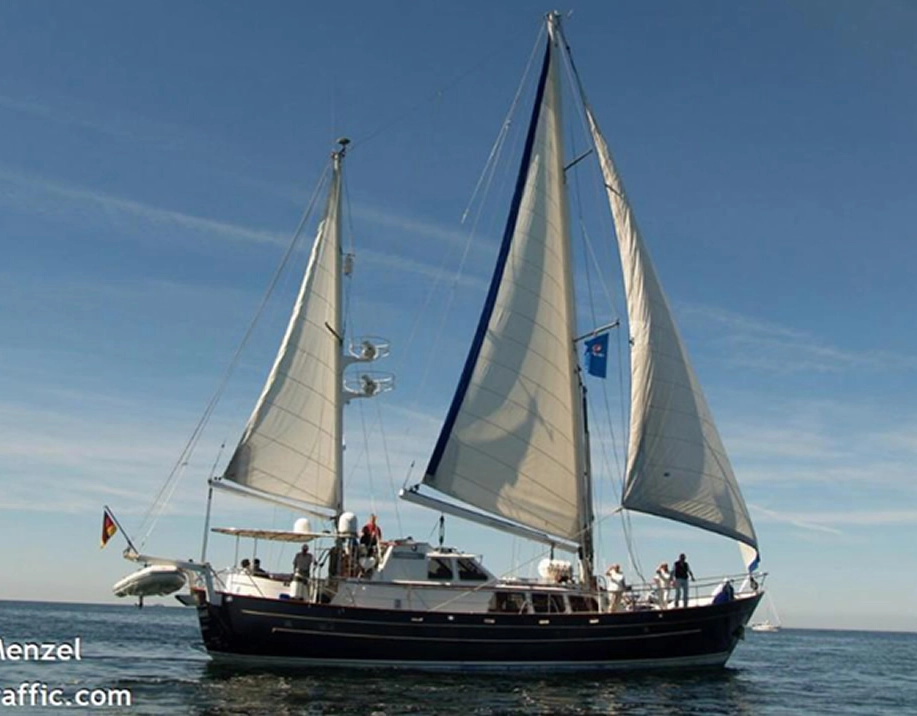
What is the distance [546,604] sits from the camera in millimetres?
28969

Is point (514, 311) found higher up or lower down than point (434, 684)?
higher up

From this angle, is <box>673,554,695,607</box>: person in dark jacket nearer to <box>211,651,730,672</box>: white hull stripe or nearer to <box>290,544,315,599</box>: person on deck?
<box>211,651,730,672</box>: white hull stripe

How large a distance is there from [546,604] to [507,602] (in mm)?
1252

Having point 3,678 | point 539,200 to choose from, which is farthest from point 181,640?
point 539,200

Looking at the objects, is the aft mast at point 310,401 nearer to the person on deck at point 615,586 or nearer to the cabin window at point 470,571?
the cabin window at point 470,571

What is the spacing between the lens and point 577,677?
27.9 metres

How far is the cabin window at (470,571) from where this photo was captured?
2895 cm

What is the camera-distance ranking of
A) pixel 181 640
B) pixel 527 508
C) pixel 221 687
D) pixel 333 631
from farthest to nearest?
pixel 181 640
pixel 527 508
pixel 333 631
pixel 221 687

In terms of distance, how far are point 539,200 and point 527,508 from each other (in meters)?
9.86

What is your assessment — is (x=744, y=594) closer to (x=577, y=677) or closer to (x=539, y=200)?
(x=577, y=677)

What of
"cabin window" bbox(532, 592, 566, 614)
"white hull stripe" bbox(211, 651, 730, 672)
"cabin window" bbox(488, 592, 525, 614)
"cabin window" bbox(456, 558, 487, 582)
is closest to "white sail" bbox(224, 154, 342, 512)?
"cabin window" bbox(456, 558, 487, 582)

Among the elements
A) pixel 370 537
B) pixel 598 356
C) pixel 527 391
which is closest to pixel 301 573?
pixel 370 537

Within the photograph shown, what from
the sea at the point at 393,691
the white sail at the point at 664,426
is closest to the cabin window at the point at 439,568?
the sea at the point at 393,691

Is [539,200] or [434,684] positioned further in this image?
[539,200]
